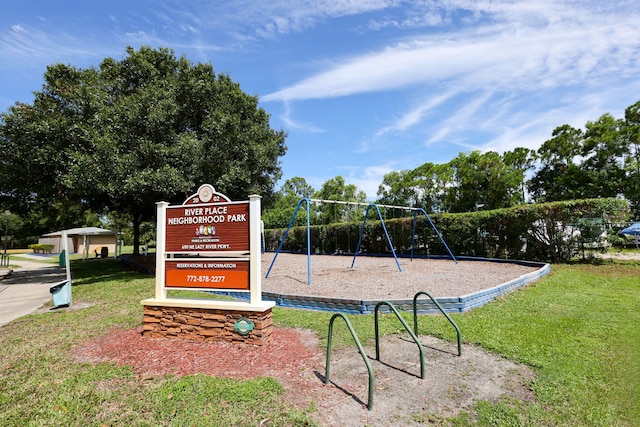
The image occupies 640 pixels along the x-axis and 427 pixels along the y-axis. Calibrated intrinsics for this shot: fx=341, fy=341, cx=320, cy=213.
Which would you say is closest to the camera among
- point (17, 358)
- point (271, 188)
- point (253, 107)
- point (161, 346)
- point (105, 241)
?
point (17, 358)

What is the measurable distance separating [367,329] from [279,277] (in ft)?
19.8

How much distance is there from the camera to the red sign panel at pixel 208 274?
515 centimetres

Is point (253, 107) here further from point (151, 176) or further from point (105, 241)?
point (105, 241)

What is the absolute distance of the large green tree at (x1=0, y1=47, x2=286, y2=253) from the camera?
1031cm

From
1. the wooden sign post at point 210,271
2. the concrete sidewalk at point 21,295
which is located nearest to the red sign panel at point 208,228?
the wooden sign post at point 210,271

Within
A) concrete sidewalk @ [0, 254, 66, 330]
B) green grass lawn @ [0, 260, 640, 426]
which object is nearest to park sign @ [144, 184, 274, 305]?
green grass lawn @ [0, 260, 640, 426]

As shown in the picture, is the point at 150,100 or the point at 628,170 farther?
the point at 628,170

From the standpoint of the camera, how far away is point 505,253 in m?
14.7

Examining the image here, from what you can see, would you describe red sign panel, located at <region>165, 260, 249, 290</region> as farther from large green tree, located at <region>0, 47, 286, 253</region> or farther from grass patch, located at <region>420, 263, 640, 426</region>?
large green tree, located at <region>0, 47, 286, 253</region>

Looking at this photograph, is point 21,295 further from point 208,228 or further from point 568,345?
point 568,345

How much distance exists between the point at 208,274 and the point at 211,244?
47 cm

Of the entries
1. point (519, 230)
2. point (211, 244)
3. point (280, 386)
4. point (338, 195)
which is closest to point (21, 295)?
point (211, 244)

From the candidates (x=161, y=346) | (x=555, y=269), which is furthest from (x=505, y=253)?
(x=161, y=346)

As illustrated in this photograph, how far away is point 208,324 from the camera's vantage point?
16.4 feet
